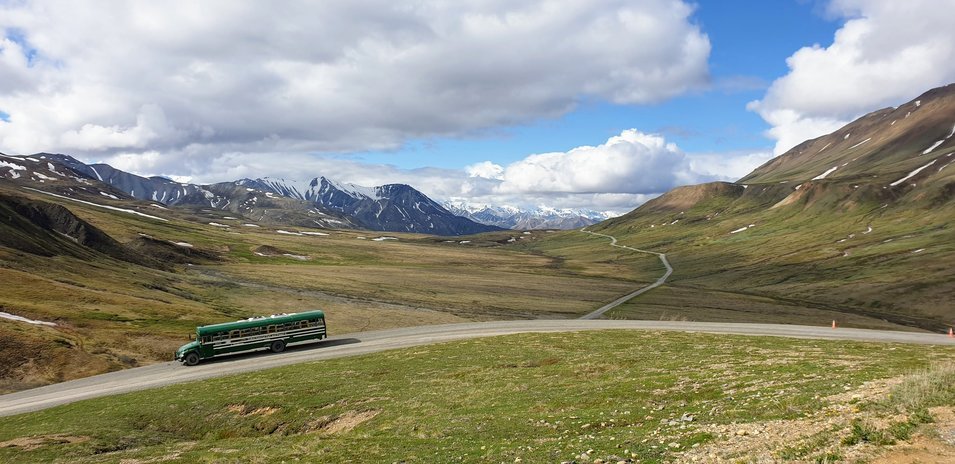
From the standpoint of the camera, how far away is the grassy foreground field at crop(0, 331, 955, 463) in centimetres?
1440

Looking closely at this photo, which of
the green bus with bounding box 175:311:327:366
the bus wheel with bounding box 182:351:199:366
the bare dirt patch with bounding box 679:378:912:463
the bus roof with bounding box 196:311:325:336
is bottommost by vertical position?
the bus wheel with bounding box 182:351:199:366

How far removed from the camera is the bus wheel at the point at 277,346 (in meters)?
54.6

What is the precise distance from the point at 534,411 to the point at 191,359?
42079 millimetres

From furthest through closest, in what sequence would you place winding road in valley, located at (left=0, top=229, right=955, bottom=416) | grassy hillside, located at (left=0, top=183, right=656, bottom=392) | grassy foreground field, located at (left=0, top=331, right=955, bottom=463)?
grassy hillside, located at (left=0, top=183, right=656, bottom=392) < winding road in valley, located at (left=0, top=229, right=955, bottom=416) < grassy foreground field, located at (left=0, top=331, right=955, bottom=463)

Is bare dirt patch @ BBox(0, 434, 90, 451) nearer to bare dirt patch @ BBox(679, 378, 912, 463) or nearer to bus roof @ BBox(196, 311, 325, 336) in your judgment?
bus roof @ BBox(196, 311, 325, 336)

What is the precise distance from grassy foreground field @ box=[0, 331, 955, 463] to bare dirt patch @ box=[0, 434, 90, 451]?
120mm

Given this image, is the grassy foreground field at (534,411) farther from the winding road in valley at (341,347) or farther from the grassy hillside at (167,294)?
the grassy hillside at (167,294)

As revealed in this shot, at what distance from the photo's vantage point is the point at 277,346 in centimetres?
5469

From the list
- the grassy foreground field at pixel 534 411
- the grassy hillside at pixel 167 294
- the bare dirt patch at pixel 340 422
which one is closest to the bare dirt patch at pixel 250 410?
the grassy foreground field at pixel 534 411

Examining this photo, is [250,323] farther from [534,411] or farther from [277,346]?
[534,411]

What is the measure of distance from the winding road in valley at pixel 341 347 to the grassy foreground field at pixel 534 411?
565cm

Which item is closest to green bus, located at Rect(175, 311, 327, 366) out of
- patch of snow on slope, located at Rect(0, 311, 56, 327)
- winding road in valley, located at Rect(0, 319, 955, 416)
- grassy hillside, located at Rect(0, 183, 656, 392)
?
winding road in valley, located at Rect(0, 319, 955, 416)

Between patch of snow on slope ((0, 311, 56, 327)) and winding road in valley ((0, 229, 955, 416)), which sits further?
patch of snow on slope ((0, 311, 56, 327))

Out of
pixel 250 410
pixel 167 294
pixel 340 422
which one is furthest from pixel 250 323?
pixel 167 294
